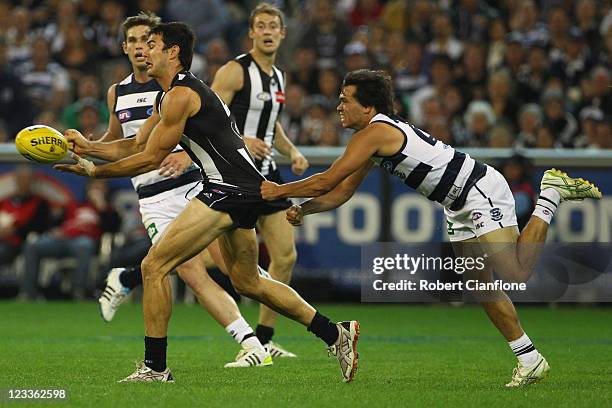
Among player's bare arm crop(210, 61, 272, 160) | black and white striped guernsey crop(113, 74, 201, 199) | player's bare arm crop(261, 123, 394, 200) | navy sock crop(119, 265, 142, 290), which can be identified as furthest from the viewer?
navy sock crop(119, 265, 142, 290)

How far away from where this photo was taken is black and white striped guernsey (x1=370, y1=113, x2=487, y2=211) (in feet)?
28.3

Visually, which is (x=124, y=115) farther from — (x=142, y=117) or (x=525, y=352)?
(x=525, y=352)

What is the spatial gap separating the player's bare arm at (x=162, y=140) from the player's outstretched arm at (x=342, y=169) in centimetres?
80

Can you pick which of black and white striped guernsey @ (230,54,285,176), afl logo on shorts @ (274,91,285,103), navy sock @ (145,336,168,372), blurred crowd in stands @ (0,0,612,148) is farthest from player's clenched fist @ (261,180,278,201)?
blurred crowd in stands @ (0,0,612,148)

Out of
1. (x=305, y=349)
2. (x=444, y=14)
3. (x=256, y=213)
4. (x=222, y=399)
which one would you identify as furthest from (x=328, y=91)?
(x=222, y=399)

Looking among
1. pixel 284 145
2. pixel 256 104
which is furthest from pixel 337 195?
pixel 284 145

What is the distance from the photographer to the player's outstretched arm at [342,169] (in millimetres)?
8492

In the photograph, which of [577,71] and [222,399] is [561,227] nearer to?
[577,71]

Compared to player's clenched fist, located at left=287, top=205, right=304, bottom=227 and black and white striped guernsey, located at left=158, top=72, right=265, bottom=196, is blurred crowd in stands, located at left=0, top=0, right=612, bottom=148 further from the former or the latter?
player's clenched fist, located at left=287, top=205, right=304, bottom=227

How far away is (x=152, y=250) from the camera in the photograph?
28.3 ft

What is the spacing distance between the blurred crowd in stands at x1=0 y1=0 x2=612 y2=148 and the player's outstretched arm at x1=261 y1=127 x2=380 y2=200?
30.2 ft

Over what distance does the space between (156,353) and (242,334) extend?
1470 mm

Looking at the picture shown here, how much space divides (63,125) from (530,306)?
7.34m

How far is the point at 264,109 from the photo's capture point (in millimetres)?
11336
